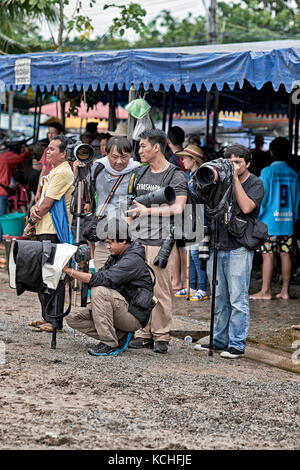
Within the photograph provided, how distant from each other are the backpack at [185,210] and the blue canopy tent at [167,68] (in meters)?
1.94

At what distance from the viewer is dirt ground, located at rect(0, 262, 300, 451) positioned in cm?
404

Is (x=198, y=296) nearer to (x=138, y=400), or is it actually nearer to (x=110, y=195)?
(x=110, y=195)

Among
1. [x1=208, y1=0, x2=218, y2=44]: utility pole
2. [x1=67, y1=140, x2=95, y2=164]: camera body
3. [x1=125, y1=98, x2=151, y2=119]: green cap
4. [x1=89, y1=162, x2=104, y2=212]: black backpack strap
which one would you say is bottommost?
[x1=89, y1=162, x2=104, y2=212]: black backpack strap

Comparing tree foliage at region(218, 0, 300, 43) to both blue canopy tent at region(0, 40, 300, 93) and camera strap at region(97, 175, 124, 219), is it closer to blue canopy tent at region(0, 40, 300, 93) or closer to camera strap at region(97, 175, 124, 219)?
blue canopy tent at region(0, 40, 300, 93)

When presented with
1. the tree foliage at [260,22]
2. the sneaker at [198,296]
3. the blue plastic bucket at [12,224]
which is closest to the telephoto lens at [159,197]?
the sneaker at [198,296]

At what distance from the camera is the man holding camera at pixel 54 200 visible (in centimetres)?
661

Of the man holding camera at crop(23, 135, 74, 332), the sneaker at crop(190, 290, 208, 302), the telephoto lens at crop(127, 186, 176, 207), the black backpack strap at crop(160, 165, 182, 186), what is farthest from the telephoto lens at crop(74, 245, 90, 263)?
the sneaker at crop(190, 290, 208, 302)

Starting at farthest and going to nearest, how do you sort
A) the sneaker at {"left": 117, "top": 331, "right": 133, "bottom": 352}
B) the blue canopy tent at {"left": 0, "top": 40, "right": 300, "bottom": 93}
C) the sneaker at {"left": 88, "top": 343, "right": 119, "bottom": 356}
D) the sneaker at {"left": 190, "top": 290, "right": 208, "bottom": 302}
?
the sneaker at {"left": 190, "top": 290, "right": 208, "bottom": 302} → the blue canopy tent at {"left": 0, "top": 40, "right": 300, "bottom": 93} → the sneaker at {"left": 117, "top": 331, "right": 133, "bottom": 352} → the sneaker at {"left": 88, "top": 343, "right": 119, "bottom": 356}

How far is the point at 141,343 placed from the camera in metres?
6.37

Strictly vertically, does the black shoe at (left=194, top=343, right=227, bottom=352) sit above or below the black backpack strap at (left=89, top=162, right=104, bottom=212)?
below

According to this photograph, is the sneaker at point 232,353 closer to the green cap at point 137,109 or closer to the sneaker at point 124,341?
the sneaker at point 124,341

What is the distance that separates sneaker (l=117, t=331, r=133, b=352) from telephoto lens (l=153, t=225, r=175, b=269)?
2.01ft

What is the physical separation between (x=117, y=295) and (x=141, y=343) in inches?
29.2

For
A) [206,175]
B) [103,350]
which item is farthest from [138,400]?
[206,175]
